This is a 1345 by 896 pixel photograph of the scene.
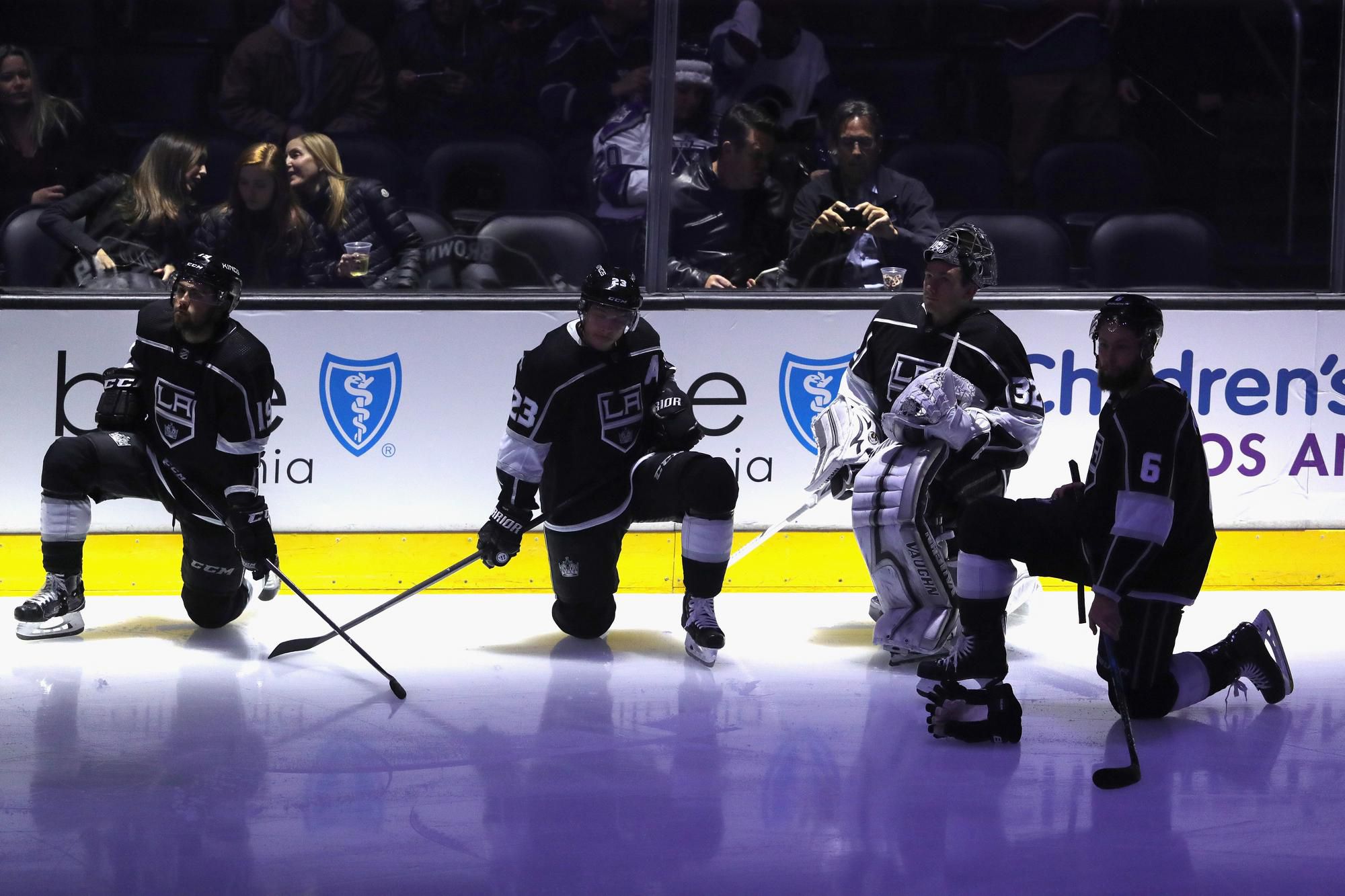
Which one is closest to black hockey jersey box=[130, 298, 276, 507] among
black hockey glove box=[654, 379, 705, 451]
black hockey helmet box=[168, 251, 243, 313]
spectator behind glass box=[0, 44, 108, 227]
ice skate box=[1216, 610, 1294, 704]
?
black hockey helmet box=[168, 251, 243, 313]

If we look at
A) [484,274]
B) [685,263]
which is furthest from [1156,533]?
[484,274]

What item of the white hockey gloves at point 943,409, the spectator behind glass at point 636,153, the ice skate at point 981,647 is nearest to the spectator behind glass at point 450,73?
the spectator behind glass at point 636,153

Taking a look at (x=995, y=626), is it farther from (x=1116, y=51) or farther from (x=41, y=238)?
(x=41, y=238)

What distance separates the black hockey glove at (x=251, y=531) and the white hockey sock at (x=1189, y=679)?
2.10m

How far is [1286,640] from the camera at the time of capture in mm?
4078

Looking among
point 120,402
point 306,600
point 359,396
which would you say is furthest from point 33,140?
point 306,600

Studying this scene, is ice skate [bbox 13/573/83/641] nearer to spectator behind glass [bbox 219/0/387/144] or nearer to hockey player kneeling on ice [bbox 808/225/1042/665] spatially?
spectator behind glass [bbox 219/0/387/144]

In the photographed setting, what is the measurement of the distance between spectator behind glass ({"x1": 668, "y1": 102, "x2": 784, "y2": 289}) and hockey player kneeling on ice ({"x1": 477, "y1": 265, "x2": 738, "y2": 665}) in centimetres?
66

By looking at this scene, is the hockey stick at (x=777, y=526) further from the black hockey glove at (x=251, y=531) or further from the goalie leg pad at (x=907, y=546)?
the black hockey glove at (x=251, y=531)

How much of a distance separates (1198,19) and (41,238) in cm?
347

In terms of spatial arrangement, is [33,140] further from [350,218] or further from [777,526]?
[777,526]

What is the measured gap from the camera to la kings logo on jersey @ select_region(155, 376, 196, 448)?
3.86 metres

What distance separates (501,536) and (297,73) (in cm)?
162

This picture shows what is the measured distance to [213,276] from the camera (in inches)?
147
